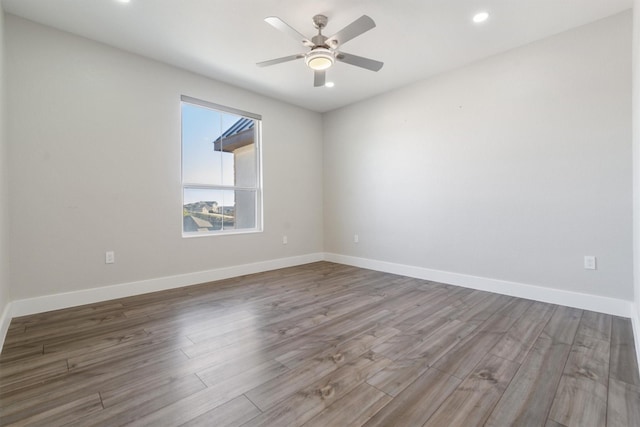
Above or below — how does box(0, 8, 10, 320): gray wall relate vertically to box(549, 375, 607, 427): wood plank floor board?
above

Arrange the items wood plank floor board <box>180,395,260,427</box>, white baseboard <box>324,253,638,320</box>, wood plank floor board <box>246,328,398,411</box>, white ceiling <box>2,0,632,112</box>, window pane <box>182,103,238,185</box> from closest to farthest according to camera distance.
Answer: wood plank floor board <box>180,395,260,427</box> → wood plank floor board <box>246,328,398,411</box> → white ceiling <box>2,0,632,112</box> → white baseboard <box>324,253,638,320</box> → window pane <box>182,103,238,185</box>

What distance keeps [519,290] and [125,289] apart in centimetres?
432

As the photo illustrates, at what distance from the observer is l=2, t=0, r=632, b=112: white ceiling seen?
7.96 ft

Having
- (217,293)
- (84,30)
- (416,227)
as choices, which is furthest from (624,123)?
(84,30)

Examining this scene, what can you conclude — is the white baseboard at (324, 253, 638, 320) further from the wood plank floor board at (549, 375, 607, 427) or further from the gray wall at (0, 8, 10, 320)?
the gray wall at (0, 8, 10, 320)

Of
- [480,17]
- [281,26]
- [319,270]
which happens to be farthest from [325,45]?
[319,270]

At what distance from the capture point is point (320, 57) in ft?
8.35

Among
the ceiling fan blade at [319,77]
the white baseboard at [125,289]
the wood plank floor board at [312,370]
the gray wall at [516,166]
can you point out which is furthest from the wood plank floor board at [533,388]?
the white baseboard at [125,289]

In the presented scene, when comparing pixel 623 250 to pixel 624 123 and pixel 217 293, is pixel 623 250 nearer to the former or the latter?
pixel 624 123

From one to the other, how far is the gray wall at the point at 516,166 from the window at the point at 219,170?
1828mm

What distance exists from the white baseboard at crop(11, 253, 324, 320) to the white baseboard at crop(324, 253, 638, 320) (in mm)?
1953

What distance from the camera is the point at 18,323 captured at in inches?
95.1

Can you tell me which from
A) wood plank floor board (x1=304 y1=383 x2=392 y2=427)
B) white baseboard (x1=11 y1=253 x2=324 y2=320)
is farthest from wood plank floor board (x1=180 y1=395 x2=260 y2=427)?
white baseboard (x1=11 y1=253 x2=324 y2=320)

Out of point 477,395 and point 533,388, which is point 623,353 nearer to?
point 533,388
